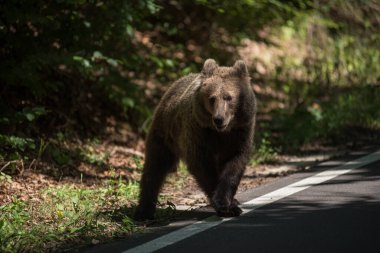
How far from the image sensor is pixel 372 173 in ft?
26.9

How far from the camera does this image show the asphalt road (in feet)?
17.2

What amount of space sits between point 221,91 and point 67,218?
191 centimetres

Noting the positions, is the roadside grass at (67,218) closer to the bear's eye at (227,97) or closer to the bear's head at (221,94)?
the bear's head at (221,94)

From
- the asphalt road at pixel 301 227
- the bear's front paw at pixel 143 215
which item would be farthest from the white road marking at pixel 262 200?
the bear's front paw at pixel 143 215

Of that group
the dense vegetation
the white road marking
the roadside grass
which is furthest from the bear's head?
the dense vegetation

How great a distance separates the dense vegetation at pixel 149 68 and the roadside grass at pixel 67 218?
8 centimetres

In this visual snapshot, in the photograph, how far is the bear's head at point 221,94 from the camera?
6.66 metres

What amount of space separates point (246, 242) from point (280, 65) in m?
11.5

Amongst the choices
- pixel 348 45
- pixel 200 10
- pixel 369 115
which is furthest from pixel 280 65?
pixel 369 115

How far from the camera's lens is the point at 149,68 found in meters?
11.7

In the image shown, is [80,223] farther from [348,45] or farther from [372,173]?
[348,45]

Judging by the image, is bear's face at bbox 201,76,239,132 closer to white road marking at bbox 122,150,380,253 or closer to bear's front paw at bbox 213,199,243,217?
bear's front paw at bbox 213,199,243,217

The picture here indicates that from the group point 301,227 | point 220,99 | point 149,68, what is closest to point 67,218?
point 220,99

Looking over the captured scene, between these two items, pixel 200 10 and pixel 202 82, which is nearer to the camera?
pixel 202 82
